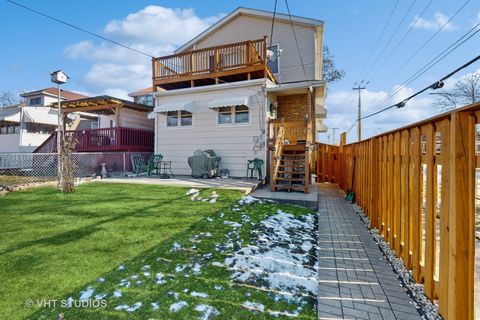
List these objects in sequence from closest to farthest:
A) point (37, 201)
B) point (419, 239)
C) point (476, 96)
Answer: point (419, 239), point (37, 201), point (476, 96)

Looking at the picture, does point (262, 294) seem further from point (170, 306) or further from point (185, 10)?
point (185, 10)

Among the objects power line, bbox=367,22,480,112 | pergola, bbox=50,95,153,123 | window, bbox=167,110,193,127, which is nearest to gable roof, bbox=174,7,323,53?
pergola, bbox=50,95,153,123

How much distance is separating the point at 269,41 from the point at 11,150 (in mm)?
19624

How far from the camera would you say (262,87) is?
404 inches

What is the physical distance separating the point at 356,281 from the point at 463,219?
4.80 ft

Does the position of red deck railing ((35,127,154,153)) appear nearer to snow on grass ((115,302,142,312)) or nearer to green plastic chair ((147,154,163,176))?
green plastic chair ((147,154,163,176))

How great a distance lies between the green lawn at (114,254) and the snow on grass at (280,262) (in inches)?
8.1

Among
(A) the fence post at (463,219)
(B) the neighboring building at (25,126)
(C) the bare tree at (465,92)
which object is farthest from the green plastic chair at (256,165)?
(C) the bare tree at (465,92)

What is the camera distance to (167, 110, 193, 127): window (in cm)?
1185

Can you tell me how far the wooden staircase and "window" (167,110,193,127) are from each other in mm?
4741

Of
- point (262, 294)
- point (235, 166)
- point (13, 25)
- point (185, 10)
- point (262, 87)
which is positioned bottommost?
point (262, 294)

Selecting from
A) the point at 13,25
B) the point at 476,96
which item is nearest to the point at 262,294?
the point at 13,25

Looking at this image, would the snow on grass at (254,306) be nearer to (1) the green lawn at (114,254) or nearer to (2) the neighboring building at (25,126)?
(1) the green lawn at (114,254)

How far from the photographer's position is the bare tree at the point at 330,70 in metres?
21.8
